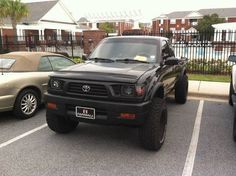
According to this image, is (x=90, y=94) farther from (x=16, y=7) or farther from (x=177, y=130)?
(x=16, y=7)

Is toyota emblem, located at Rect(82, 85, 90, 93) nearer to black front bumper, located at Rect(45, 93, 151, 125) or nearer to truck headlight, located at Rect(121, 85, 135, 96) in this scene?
black front bumper, located at Rect(45, 93, 151, 125)

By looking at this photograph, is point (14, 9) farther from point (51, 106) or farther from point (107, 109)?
point (107, 109)

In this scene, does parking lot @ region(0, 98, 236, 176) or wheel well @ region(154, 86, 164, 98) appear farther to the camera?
wheel well @ region(154, 86, 164, 98)

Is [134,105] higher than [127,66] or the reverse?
the reverse

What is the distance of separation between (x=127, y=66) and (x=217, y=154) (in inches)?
78.4

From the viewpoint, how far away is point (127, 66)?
4.73 meters

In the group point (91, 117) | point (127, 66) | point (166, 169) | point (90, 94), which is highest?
point (127, 66)

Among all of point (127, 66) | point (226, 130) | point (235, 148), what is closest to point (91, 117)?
point (127, 66)

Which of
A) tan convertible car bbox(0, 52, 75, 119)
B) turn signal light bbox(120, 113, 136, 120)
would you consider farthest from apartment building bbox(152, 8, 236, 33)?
turn signal light bbox(120, 113, 136, 120)

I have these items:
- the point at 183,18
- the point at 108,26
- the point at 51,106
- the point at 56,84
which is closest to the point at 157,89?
the point at 56,84

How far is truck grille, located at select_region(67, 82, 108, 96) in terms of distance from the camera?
4141 mm

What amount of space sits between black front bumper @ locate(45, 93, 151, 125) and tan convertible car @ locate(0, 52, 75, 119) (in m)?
1.69

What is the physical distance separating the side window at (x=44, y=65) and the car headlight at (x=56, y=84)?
6.85 ft

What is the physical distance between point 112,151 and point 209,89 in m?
5.50
